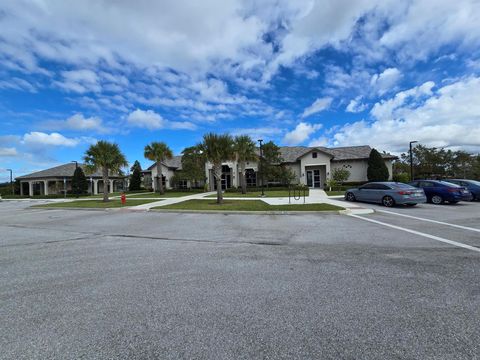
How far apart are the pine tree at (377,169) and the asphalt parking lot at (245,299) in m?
24.5

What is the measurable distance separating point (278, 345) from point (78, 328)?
2376 mm

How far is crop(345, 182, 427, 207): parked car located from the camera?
546 inches

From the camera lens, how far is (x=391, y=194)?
1438 cm

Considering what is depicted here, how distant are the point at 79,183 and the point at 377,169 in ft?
147

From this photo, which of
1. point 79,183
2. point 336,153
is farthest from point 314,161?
point 79,183

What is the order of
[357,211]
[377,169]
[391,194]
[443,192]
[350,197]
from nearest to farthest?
[357,211] → [391,194] → [443,192] → [350,197] → [377,169]

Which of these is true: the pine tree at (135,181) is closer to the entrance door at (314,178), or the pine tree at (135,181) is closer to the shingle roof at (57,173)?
the shingle roof at (57,173)

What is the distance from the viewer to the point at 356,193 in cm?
1684

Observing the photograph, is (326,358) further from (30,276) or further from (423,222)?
(423,222)

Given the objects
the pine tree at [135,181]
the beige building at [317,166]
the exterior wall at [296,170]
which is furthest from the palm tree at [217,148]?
the pine tree at [135,181]

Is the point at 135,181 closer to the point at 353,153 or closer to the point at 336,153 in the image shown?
the point at 336,153

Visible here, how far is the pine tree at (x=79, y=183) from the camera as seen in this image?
39750mm

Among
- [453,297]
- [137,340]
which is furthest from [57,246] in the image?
[453,297]

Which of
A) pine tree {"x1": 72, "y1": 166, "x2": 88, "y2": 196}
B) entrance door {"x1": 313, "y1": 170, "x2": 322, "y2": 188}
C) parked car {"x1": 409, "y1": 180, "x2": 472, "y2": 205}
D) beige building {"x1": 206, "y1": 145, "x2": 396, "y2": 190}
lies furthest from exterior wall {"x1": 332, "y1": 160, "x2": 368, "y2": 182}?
pine tree {"x1": 72, "y1": 166, "x2": 88, "y2": 196}
